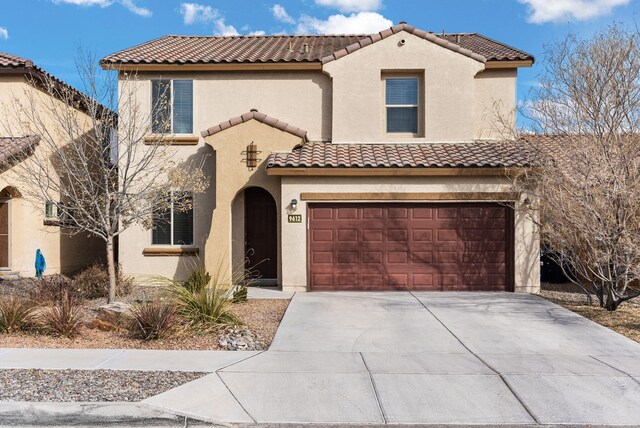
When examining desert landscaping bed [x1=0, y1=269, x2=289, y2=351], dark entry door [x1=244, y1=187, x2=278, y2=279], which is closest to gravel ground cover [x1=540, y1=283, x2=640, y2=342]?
desert landscaping bed [x1=0, y1=269, x2=289, y2=351]

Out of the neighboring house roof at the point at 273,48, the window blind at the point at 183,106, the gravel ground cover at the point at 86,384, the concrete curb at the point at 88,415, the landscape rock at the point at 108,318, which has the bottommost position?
the concrete curb at the point at 88,415

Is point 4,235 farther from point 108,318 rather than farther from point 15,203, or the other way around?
point 108,318

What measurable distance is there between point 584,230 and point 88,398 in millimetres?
9659

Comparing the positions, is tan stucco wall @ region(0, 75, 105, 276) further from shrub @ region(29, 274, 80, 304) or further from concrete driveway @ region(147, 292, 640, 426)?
concrete driveway @ region(147, 292, 640, 426)

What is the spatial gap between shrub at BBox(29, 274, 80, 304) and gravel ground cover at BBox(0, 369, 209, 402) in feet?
13.2

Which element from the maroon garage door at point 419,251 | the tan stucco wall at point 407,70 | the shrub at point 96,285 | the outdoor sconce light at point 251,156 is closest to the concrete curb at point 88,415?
the shrub at point 96,285

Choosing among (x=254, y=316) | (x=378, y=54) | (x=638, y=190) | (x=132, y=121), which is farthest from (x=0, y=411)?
(x=378, y=54)

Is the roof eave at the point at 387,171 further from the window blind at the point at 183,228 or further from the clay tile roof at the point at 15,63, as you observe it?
the clay tile roof at the point at 15,63

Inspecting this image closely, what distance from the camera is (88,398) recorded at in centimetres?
564

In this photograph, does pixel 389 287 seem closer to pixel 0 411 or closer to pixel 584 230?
Result: pixel 584 230

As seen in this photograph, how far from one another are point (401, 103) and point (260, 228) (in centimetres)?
577

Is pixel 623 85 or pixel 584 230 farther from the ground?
pixel 623 85

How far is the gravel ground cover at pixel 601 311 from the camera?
961 centimetres

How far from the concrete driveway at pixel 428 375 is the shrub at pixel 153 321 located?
185 cm
